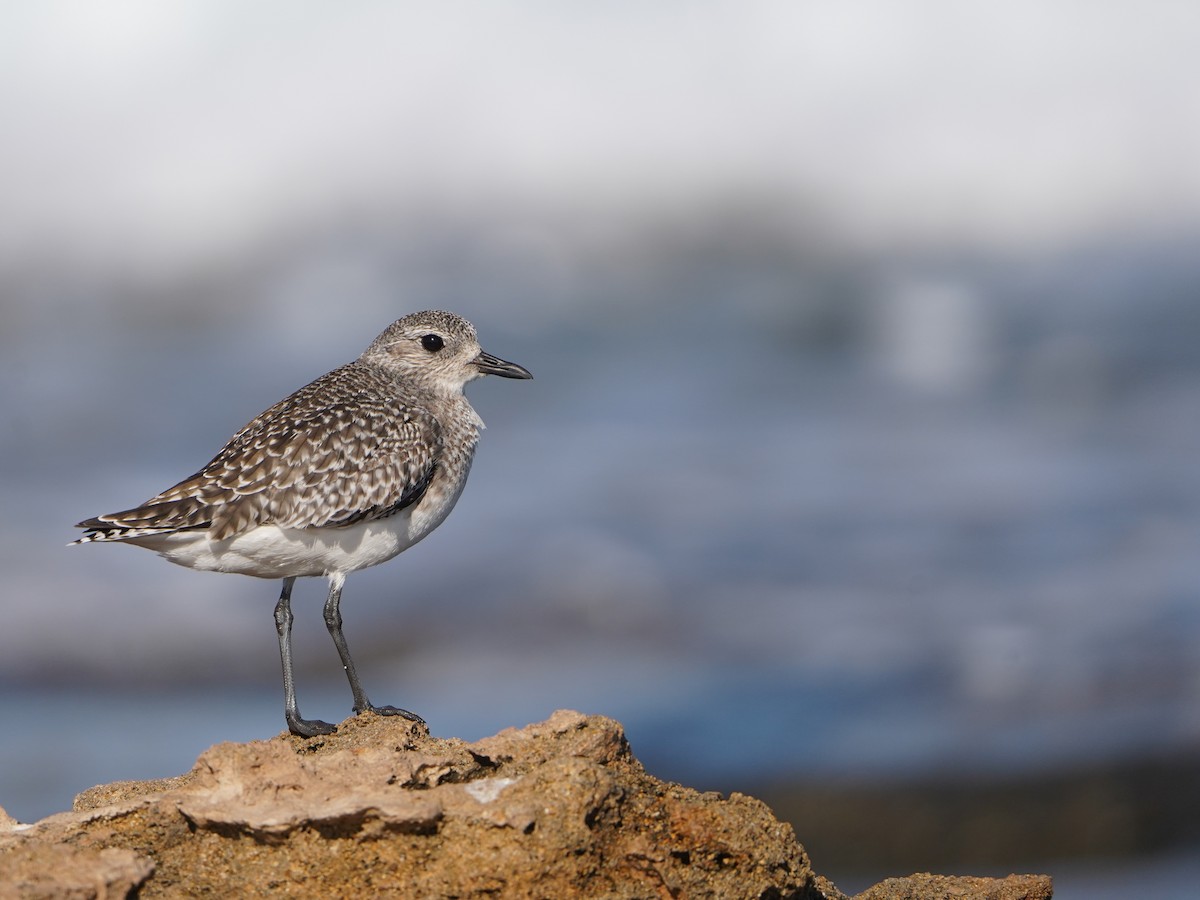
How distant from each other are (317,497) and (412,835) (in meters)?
3.30

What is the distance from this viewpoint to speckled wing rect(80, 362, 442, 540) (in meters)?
7.67

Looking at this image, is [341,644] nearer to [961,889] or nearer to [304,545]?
A: [304,545]

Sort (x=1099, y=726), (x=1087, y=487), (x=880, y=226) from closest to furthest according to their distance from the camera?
(x=1099, y=726) < (x=1087, y=487) < (x=880, y=226)

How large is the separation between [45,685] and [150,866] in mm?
11694

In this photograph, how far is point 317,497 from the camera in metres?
7.90

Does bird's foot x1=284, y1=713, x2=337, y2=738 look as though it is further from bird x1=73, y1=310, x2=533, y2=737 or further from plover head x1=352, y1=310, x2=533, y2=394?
plover head x1=352, y1=310, x2=533, y2=394

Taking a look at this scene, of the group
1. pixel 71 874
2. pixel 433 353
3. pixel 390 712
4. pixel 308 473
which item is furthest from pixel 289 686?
pixel 71 874

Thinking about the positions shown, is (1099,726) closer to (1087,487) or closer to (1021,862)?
(1021,862)

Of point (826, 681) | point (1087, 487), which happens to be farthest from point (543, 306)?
point (826, 681)

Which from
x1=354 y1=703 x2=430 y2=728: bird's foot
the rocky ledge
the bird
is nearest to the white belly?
the bird

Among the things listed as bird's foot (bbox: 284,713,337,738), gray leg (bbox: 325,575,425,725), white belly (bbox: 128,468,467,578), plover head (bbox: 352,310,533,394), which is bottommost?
bird's foot (bbox: 284,713,337,738)

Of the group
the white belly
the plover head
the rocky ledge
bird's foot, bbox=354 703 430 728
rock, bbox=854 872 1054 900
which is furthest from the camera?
the plover head

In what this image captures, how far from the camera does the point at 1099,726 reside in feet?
44.9

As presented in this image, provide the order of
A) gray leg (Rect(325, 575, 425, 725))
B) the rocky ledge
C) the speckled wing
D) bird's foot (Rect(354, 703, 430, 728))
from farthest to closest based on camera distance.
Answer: gray leg (Rect(325, 575, 425, 725)), the speckled wing, bird's foot (Rect(354, 703, 430, 728)), the rocky ledge
